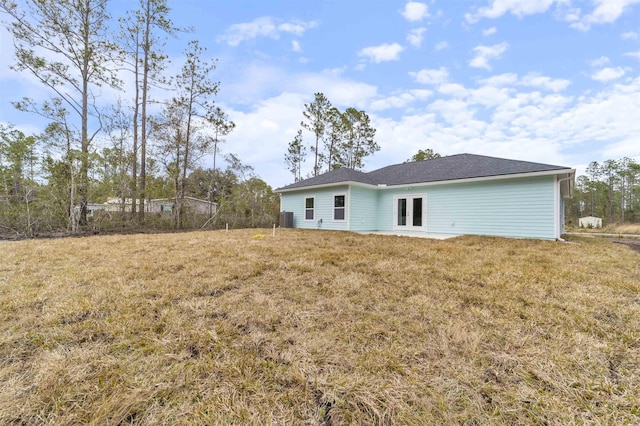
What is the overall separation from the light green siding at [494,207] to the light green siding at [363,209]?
5.14 feet

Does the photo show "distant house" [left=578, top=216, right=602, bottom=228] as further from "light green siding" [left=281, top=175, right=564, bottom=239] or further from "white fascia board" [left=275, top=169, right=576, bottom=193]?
"white fascia board" [left=275, top=169, right=576, bottom=193]

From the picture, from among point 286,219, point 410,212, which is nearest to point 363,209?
point 410,212

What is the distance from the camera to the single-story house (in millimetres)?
7152

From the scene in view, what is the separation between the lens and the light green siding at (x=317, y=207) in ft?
33.9

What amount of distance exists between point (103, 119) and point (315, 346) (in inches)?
520

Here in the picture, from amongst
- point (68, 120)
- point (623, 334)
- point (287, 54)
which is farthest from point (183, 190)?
point (623, 334)

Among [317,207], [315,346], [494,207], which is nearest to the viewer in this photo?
[315,346]

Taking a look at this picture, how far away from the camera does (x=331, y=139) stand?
19562 millimetres

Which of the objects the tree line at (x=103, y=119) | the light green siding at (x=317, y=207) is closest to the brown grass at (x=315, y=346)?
the light green siding at (x=317, y=207)

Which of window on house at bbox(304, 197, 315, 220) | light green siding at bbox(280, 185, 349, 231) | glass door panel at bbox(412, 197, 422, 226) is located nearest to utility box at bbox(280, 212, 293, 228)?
light green siding at bbox(280, 185, 349, 231)

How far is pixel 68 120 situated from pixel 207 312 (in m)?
12.0

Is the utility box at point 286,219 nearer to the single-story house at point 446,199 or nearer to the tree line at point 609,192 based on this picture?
the single-story house at point 446,199

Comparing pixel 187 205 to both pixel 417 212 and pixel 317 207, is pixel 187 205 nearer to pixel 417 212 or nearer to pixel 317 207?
pixel 317 207

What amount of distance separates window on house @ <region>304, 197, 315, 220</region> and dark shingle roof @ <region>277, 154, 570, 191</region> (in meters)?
0.75
